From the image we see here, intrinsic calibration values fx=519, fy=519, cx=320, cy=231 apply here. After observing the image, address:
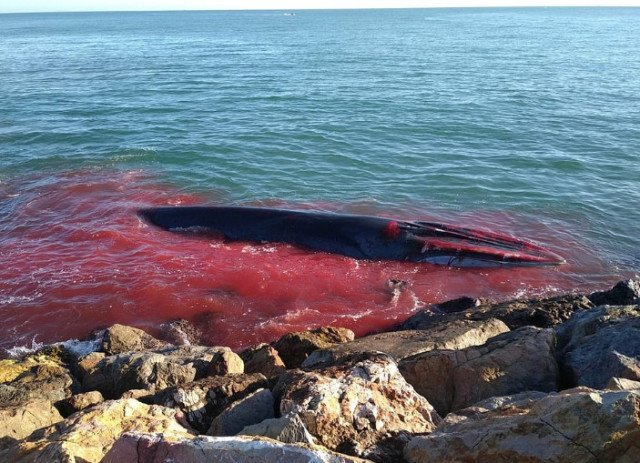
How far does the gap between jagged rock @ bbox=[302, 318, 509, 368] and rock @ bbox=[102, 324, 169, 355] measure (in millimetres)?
3836

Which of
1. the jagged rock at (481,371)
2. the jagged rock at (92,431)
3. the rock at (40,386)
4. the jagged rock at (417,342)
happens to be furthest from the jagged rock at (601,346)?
the rock at (40,386)

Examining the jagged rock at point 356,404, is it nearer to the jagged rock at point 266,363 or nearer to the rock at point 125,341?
the jagged rock at point 266,363

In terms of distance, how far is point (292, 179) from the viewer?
21938mm

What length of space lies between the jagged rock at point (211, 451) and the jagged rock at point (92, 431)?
0.48 m

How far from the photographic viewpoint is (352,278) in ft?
44.0

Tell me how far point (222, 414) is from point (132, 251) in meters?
10.1

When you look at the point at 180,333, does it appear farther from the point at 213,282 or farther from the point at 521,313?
the point at 521,313

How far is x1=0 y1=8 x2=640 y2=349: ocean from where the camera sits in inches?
504

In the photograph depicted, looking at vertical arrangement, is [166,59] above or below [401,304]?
above

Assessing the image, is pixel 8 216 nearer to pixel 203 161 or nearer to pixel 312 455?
pixel 203 161

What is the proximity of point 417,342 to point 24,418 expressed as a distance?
560 centimetres

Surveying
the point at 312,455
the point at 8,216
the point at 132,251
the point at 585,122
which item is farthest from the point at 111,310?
the point at 585,122

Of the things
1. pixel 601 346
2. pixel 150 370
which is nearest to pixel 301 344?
pixel 150 370

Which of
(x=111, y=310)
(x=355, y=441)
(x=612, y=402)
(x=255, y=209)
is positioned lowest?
(x=111, y=310)
